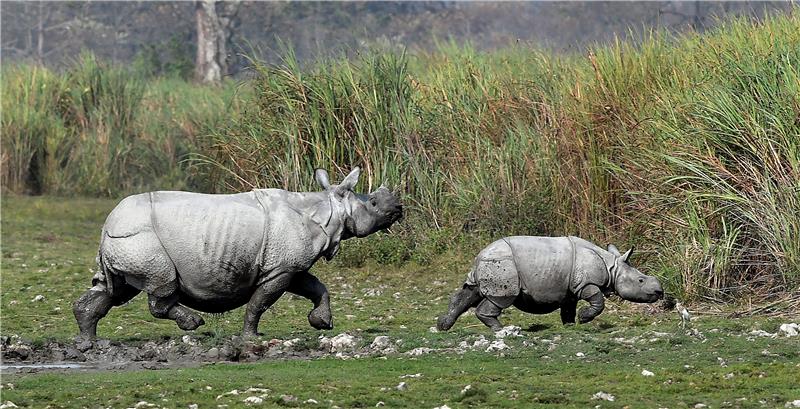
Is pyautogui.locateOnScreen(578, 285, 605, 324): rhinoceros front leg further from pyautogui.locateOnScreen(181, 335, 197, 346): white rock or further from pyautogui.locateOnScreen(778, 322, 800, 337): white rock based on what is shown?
pyautogui.locateOnScreen(181, 335, 197, 346): white rock

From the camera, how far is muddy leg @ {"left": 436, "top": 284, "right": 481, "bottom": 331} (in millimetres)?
11430

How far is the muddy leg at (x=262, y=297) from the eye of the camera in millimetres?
10633

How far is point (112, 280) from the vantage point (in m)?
10.7

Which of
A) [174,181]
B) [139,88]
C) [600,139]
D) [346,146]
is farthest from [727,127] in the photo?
[139,88]

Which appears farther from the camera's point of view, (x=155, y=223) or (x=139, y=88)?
(x=139, y=88)

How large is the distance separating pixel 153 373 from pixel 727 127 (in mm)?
Answer: 5479

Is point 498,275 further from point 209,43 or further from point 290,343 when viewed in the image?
point 209,43

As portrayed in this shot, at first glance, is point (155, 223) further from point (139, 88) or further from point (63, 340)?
point (139, 88)

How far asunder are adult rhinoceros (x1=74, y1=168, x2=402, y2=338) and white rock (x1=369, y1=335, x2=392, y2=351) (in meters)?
0.50

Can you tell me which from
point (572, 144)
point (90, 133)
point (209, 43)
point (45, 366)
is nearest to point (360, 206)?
point (45, 366)

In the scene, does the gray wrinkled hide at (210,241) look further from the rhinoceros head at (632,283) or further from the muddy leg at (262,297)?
the rhinoceros head at (632,283)

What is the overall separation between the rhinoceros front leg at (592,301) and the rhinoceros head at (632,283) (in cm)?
27

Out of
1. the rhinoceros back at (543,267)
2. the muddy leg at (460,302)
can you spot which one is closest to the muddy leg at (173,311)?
the muddy leg at (460,302)

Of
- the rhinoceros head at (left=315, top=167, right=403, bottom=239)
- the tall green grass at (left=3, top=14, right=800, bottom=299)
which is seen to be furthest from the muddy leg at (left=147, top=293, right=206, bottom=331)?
the tall green grass at (left=3, top=14, right=800, bottom=299)
